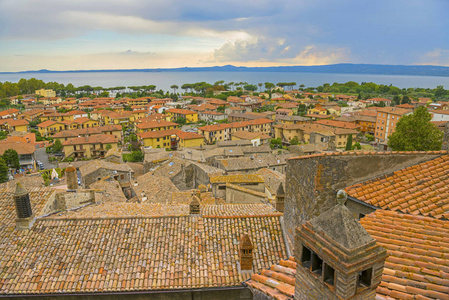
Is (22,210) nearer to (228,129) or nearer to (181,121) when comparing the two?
(228,129)

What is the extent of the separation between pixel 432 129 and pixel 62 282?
2932 centimetres

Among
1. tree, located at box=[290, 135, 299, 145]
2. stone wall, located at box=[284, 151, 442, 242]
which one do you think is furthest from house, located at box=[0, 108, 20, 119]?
stone wall, located at box=[284, 151, 442, 242]

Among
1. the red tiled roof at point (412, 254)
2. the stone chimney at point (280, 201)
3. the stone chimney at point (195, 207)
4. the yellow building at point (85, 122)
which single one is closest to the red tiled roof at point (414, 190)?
the red tiled roof at point (412, 254)

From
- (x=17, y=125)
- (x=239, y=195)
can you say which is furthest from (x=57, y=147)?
(x=239, y=195)

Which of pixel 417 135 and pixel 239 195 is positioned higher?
pixel 417 135

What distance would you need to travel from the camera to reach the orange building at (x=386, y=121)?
6644 cm

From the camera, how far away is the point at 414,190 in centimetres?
683

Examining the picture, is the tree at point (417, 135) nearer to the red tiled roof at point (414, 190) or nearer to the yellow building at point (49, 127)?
the red tiled roof at point (414, 190)

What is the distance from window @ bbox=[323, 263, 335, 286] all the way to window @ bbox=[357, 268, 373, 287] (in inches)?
12.4

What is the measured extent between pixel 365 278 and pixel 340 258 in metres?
0.57

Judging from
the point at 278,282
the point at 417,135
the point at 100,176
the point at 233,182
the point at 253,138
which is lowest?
the point at 253,138

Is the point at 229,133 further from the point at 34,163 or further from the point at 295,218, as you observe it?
the point at 295,218

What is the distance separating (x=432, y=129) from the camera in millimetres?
25641

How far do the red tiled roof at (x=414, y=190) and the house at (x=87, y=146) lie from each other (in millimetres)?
58186
